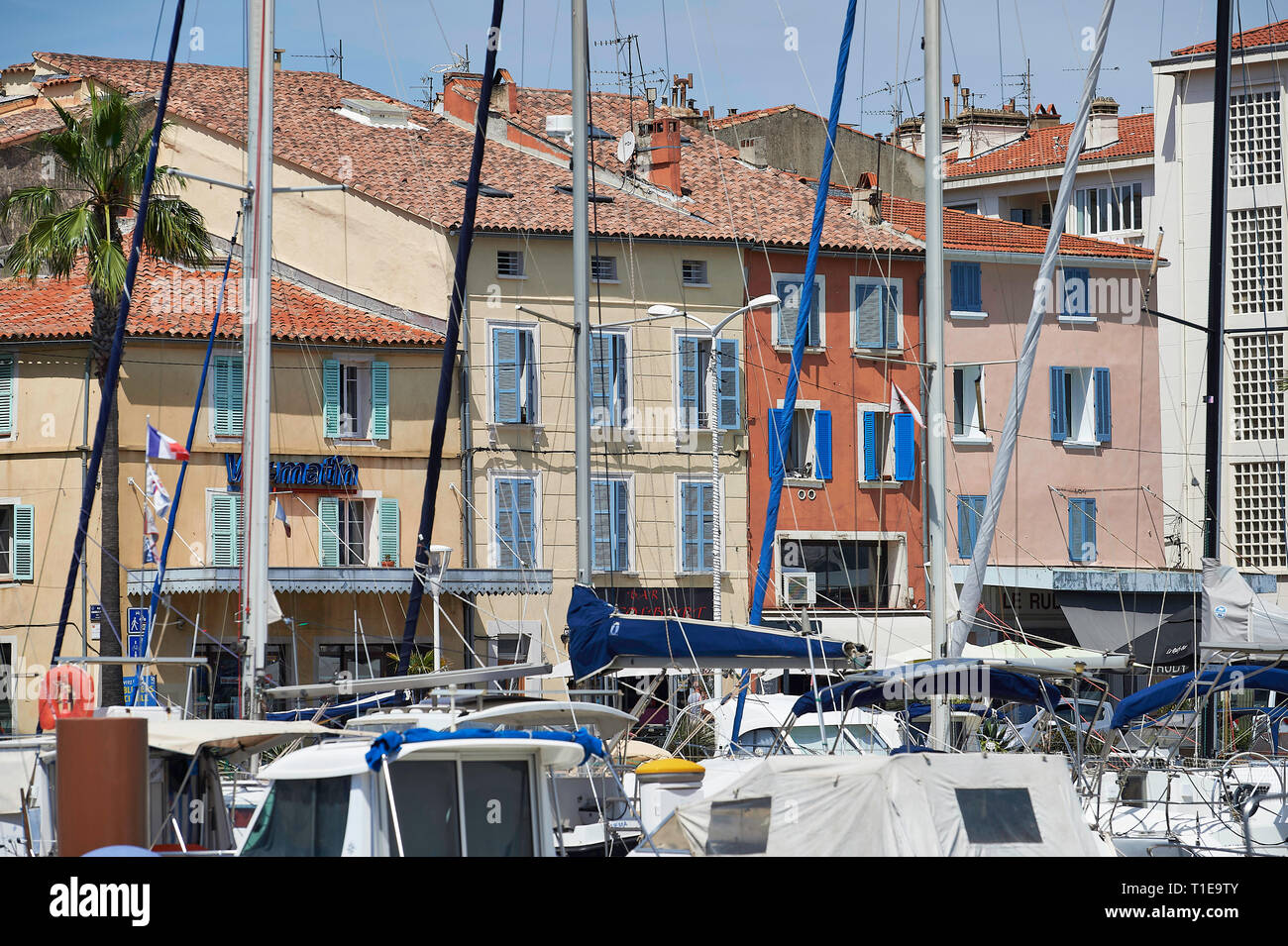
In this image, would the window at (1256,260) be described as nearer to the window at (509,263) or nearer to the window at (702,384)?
the window at (702,384)

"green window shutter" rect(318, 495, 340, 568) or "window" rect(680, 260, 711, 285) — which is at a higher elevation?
"window" rect(680, 260, 711, 285)

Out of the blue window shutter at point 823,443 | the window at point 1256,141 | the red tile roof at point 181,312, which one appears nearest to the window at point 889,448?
the blue window shutter at point 823,443

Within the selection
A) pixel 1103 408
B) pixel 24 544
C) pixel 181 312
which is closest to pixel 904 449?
pixel 1103 408

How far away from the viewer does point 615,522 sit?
110ft

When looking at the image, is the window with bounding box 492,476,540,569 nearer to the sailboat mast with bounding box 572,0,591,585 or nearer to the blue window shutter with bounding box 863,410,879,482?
the blue window shutter with bounding box 863,410,879,482

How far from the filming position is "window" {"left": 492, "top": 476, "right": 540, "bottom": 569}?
3281cm

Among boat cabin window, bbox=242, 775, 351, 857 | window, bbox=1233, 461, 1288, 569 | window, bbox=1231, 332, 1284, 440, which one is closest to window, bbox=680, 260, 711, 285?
window, bbox=1231, 332, 1284, 440

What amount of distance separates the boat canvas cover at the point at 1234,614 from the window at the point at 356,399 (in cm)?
1879

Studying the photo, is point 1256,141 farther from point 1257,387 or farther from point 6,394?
point 6,394

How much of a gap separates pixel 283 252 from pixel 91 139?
690 centimetres

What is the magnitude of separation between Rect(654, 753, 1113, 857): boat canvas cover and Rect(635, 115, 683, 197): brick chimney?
88.6ft

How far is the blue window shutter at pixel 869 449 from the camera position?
36000 millimetres
